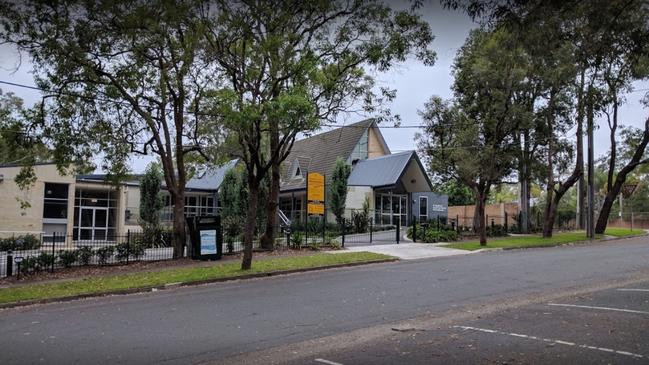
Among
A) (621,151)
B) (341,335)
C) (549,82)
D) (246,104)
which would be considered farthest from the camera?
(621,151)

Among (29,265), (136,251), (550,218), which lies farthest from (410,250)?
(29,265)

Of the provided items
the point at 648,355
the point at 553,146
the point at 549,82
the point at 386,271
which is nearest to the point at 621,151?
the point at 553,146

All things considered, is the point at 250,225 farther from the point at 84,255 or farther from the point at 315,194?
the point at 315,194

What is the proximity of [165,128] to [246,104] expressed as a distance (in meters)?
6.75

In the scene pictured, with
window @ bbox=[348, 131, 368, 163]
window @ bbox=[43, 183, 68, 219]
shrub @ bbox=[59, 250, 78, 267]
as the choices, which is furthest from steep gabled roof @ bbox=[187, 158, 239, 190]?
shrub @ bbox=[59, 250, 78, 267]

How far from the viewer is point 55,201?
110 ft

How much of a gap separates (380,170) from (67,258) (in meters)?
22.0

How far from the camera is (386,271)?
16484 mm

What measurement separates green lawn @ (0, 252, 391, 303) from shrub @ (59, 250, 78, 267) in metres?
2.99

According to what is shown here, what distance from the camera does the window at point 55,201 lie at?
33.5 m

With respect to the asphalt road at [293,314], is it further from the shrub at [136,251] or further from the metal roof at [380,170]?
the metal roof at [380,170]

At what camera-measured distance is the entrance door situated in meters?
37.0

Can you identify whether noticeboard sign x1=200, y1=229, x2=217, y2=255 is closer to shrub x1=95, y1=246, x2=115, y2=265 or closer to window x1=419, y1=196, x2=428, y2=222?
shrub x1=95, y1=246, x2=115, y2=265

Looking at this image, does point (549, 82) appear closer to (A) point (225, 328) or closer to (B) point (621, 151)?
(B) point (621, 151)
